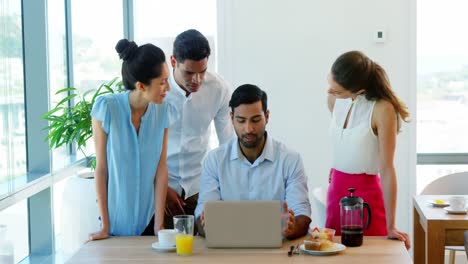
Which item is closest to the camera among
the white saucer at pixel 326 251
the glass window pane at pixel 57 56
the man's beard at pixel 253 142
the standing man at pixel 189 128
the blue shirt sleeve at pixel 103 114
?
the white saucer at pixel 326 251

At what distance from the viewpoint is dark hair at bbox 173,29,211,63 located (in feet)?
10.3

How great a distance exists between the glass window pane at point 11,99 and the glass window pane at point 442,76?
9.31ft

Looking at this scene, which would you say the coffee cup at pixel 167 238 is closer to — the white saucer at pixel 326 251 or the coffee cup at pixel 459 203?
the white saucer at pixel 326 251

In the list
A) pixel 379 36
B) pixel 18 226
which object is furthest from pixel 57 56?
pixel 379 36

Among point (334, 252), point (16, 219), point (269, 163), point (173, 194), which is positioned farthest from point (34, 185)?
point (334, 252)

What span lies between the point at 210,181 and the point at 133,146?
1.15 ft

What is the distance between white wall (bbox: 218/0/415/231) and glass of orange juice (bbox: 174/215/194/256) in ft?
9.22

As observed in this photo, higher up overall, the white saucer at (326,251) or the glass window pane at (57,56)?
the glass window pane at (57,56)

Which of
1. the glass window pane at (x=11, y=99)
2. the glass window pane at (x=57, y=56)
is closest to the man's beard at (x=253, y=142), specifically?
the glass window pane at (x=11, y=99)

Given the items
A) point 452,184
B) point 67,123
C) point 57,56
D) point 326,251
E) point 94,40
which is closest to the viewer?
point 326,251

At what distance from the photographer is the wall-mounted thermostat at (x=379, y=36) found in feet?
17.2

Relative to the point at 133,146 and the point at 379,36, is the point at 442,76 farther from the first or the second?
the point at 133,146

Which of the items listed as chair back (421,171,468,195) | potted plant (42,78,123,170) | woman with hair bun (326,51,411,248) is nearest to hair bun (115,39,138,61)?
woman with hair bun (326,51,411,248)

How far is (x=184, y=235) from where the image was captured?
263 cm
